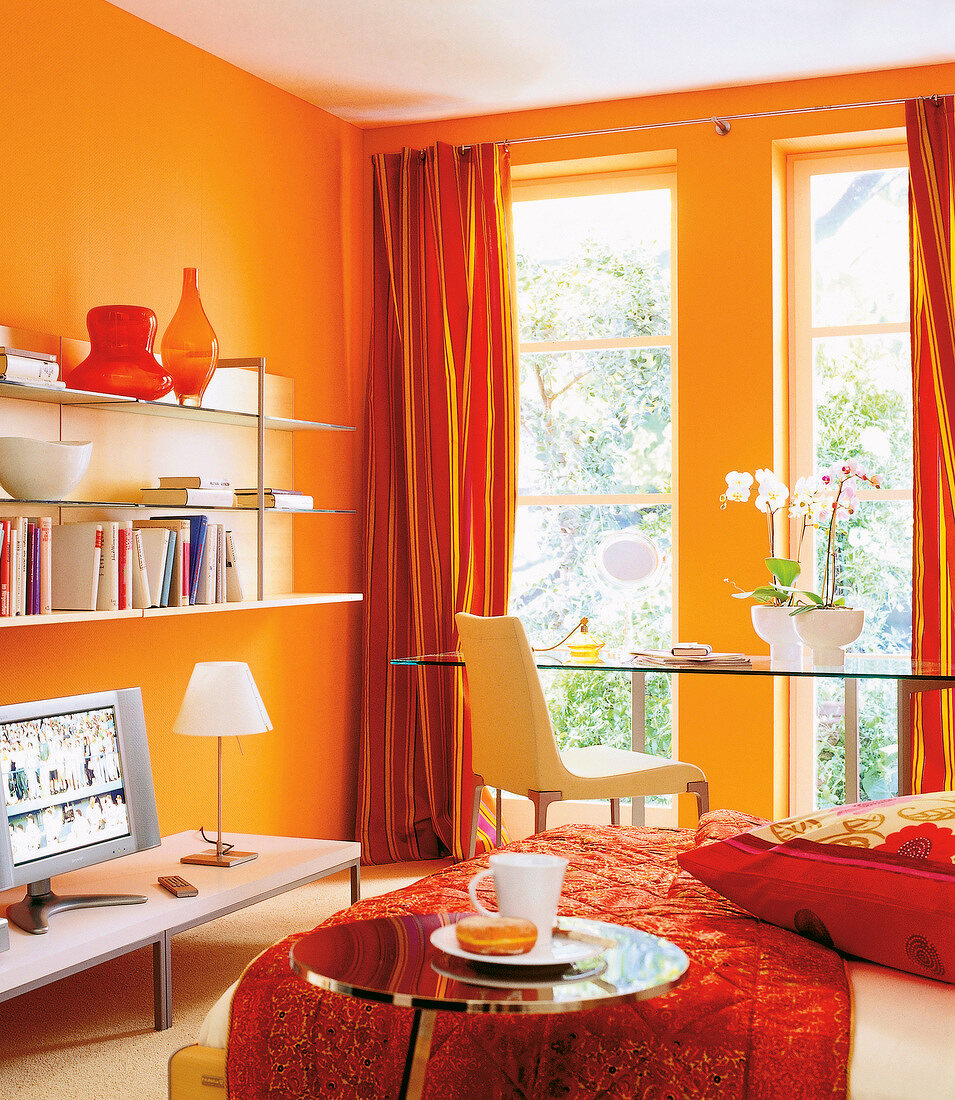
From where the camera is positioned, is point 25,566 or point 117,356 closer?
point 25,566

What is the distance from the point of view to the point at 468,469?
15.1 feet

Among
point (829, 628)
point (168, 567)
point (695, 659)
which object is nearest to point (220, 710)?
point (168, 567)

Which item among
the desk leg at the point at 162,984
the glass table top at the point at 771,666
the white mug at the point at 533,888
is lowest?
the desk leg at the point at 162,984

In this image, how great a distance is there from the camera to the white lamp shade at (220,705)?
3174 millimetres

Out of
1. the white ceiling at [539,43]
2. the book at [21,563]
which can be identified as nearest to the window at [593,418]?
the white ceiling at [539,43]

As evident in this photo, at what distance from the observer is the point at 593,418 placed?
477cm

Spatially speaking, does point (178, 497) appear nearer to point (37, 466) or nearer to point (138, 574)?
point (138, 574)

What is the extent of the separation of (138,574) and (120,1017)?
42.8 inches

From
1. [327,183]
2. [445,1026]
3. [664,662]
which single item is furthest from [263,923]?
[327,183]

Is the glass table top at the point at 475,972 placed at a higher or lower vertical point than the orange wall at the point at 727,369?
lower

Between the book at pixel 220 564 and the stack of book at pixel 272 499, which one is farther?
Result: the stack of book at pixel 272 499

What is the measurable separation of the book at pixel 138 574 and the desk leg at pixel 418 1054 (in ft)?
6.51

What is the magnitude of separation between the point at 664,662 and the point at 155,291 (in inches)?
74.1

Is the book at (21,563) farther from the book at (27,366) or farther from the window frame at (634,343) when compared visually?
the window frame at (634,343)
